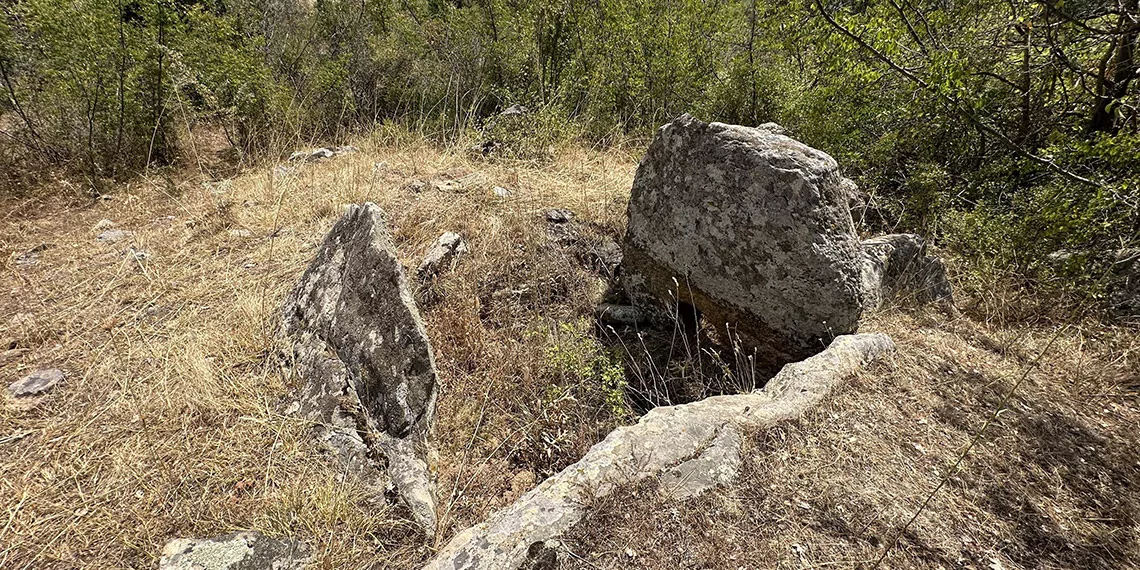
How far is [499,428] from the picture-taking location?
9.01 feet

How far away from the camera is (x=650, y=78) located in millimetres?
6449

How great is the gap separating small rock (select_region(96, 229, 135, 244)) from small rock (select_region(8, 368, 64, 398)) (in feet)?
6.28

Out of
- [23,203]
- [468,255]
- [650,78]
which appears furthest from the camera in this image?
[650,78]

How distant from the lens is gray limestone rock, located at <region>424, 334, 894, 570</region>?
1.55 m

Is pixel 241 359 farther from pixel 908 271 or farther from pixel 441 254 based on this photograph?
pixel 908 271

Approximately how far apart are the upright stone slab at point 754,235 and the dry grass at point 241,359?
85 centimetres

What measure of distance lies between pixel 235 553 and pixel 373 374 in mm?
871

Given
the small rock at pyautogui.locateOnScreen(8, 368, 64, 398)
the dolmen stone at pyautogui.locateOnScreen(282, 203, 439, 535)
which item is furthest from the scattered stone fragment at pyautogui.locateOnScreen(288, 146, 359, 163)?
the dolmen stone at pyautogui.locateOnScreen(282, 203, 439, 535)

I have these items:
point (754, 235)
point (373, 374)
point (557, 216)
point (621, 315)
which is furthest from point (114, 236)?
point (754, 235)

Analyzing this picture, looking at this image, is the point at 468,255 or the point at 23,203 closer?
the point at 468,255

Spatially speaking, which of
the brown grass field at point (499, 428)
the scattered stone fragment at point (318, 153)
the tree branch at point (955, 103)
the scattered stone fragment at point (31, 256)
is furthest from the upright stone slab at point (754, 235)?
the scattered stone fragment at point (31, 256)

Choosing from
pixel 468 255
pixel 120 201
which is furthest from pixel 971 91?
pixel 120 201

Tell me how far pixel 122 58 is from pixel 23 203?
5.46 feet

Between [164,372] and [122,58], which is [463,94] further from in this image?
[164,372]
